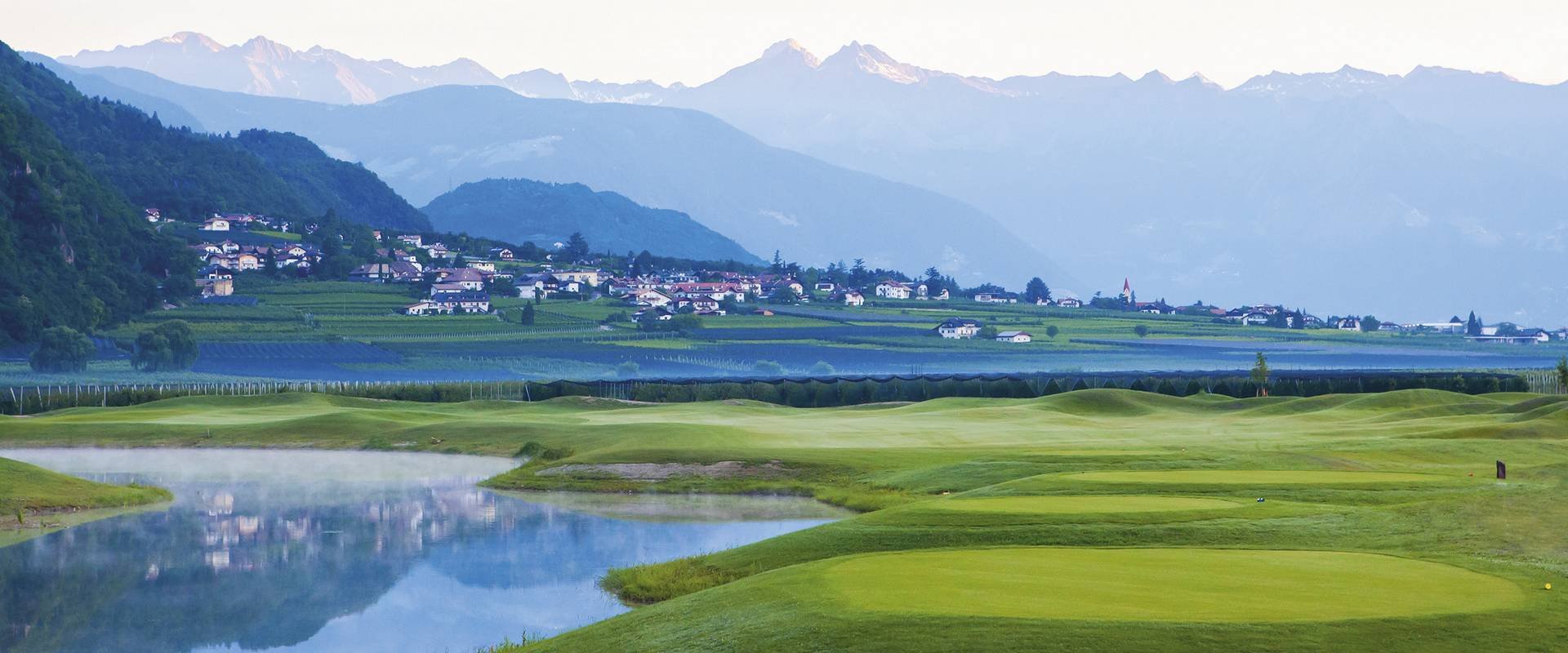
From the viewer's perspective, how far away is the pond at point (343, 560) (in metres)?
29.3

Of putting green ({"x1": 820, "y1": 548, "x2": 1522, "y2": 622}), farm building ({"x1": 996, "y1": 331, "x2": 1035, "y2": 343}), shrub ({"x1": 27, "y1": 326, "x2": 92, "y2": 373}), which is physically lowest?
shrub ({"x1": 27, "y1": 326, "x2": 92, "y2": 373})

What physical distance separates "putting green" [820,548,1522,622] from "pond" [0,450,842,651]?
7.41 meters

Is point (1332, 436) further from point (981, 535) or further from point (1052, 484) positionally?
point (981, 535)

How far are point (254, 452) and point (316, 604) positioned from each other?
37760 millimetres

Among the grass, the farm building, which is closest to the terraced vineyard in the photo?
the farm building

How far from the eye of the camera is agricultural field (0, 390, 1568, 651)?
20.6 m

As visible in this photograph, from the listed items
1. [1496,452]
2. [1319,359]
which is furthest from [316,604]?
[1319,359]

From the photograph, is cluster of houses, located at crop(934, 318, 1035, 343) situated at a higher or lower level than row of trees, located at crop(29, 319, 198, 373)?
higher

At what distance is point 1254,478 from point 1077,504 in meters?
8.86

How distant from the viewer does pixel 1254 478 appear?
41.7m

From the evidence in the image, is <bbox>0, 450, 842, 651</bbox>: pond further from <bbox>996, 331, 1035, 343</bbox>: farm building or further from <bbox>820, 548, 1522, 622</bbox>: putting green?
<bbox>996, 331, 1035, 343</bbox>: farm building

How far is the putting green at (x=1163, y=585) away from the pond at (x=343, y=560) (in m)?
7.41

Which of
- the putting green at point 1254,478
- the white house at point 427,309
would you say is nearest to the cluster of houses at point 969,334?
the white house at point 427,309

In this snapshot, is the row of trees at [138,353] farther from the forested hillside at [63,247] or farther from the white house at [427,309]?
the white house at [427,309]
